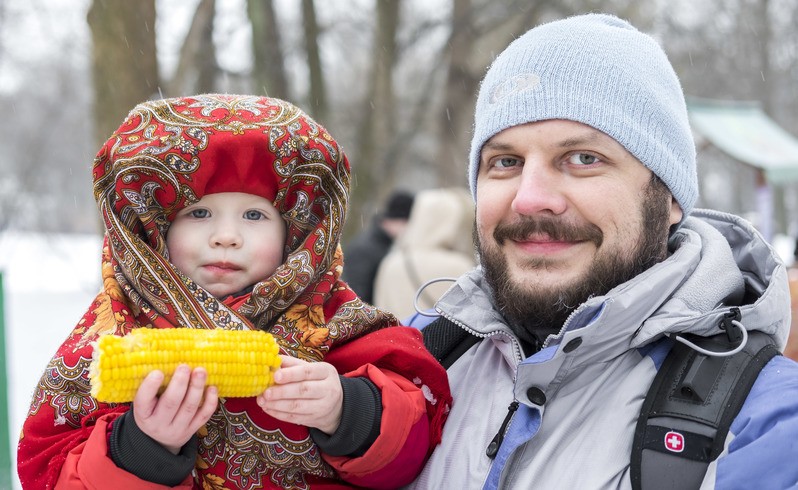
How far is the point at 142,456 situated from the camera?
183 cm

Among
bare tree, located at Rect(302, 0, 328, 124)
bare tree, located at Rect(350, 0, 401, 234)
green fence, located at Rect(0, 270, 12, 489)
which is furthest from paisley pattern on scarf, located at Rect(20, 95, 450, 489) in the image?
bare tree, located at Rect(350, 0, 401, 234)

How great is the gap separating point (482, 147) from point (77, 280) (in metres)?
25.7

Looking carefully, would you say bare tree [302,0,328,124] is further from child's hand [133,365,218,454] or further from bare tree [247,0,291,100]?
child's hand [133,365,218,454]

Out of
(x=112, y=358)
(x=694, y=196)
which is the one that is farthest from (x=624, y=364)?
(x=112, y=358)

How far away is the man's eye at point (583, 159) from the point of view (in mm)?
2107

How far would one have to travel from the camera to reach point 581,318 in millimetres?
1936

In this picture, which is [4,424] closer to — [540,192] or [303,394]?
[303,394]

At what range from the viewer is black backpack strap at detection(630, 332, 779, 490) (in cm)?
167

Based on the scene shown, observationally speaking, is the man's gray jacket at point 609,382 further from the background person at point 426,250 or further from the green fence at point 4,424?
the background person at point 426,250

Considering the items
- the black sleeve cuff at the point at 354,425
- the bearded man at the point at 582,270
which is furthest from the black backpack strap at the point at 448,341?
the black sleeve cuff at the point at 354,425

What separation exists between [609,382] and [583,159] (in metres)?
0.57

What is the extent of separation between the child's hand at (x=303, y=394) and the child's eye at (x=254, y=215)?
569 millimetres

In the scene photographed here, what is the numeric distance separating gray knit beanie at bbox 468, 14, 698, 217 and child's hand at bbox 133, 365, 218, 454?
3.37 feet

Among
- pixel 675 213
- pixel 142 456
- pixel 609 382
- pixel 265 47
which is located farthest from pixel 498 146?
pixel 265 47
